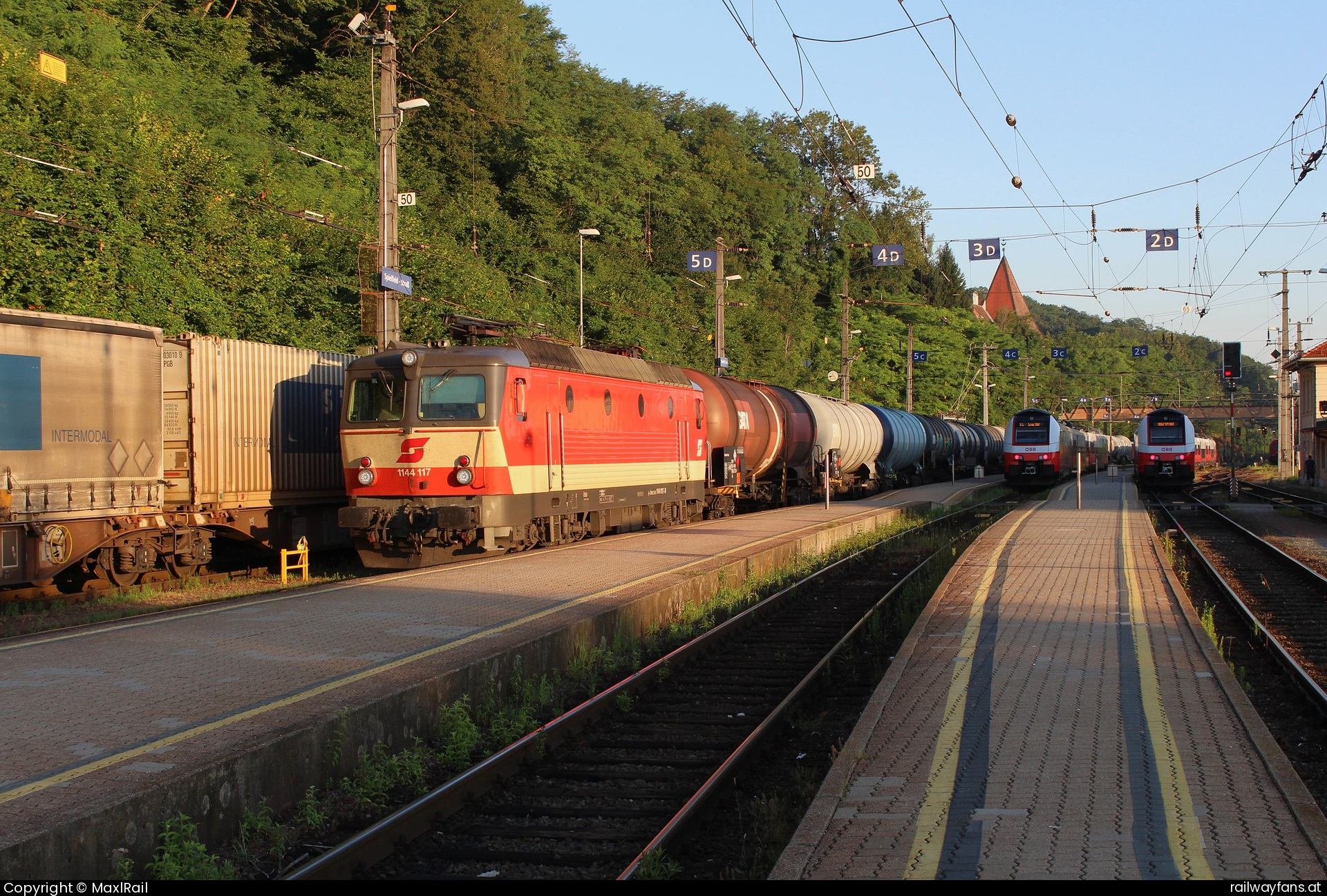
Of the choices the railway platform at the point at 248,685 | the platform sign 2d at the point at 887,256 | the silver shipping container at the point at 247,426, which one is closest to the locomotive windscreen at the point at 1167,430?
the platform sign 2d at the point at 887,256

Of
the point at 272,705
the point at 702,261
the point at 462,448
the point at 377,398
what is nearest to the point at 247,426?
the point at 377,398

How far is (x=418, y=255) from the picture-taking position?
31.9m

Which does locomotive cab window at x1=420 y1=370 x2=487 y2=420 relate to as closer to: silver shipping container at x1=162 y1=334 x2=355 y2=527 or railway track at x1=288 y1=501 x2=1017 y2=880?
silver shipping container at x1=162 y1=334 x2=355 y2=527

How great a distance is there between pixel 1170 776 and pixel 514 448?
34.0 feet

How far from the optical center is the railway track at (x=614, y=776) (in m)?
5.43

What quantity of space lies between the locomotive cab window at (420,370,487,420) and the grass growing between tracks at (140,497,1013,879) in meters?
4.67

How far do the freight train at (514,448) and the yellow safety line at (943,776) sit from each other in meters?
6.94

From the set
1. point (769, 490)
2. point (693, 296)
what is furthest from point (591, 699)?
point (693, 296)

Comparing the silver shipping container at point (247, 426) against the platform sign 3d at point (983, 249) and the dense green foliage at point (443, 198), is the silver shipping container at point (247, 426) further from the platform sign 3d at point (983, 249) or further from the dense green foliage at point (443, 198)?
the platform sign 3d at point (983, 249)

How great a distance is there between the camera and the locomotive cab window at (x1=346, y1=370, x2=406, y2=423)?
15.2m

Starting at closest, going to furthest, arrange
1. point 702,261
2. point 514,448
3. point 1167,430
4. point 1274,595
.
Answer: point 514,448
point 1274,595
point 702,261
point 1167,430

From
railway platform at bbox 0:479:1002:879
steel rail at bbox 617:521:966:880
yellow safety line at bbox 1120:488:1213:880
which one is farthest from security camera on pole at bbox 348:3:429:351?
yellow safety line at bbox 1120:488:1213:880

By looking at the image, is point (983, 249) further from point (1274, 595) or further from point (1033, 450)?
point (1274, 595)

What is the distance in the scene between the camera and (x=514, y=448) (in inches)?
591
